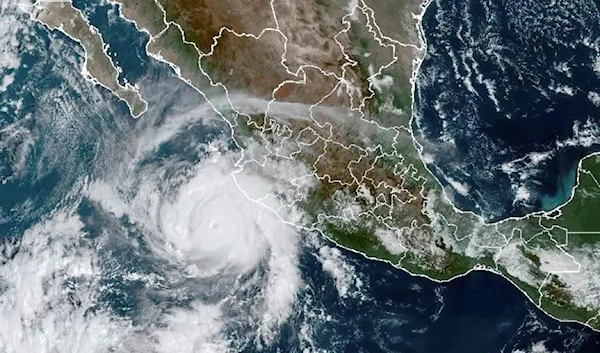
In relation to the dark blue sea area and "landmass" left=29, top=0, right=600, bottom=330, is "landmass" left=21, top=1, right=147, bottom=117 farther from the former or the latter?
the dark blue sea area

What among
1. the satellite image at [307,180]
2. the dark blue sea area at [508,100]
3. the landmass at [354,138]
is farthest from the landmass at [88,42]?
the dark blue sea area at [508,100]

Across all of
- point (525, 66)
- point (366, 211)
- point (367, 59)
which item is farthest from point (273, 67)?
point (525, 66)

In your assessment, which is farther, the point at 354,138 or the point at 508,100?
the point at 354,138

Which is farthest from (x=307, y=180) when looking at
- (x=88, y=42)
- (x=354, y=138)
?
(x=88, y=42)

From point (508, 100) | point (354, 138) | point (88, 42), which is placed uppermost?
point (88, 42)

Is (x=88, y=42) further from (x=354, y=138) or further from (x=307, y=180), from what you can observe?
(x=354, y=138)

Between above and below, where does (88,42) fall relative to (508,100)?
above

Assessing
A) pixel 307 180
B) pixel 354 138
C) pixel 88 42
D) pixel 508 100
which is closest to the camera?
pixel 508 100
